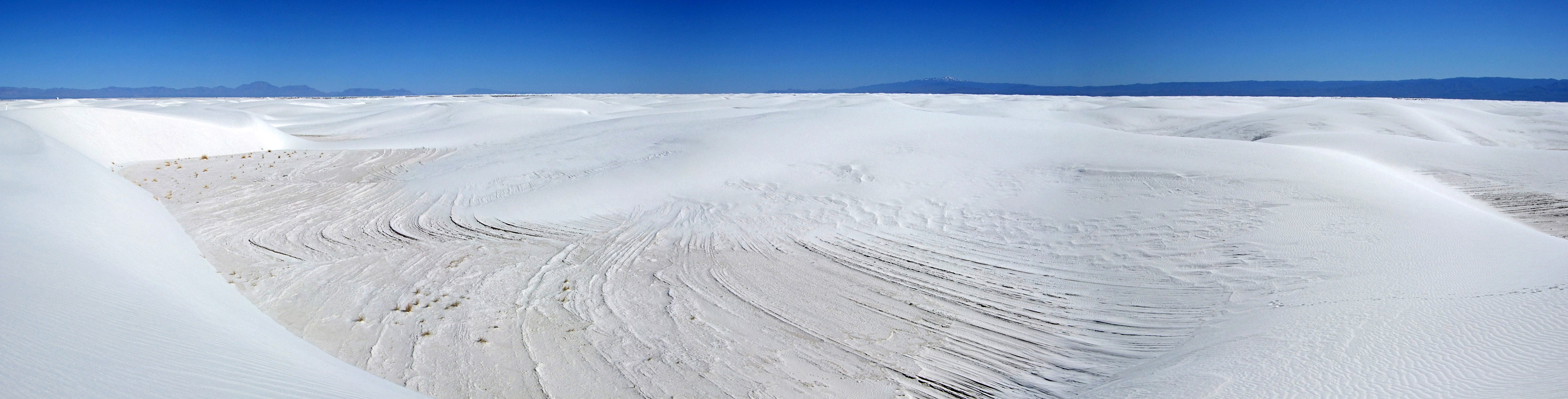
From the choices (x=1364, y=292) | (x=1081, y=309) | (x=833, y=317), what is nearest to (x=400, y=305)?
(x=833, y=317)

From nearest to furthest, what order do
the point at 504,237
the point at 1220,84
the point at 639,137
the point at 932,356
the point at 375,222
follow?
the point at 932,356 → the point at 504,237 → the point at 375,222 → the point at 639,137 → the point at 1220,84

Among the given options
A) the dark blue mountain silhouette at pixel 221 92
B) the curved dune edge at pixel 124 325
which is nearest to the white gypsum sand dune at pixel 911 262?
the curved dune edge at pixel 124 325

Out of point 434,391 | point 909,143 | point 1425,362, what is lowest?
point 434,391

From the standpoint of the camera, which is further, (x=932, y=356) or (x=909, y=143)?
(x=909, y=143)

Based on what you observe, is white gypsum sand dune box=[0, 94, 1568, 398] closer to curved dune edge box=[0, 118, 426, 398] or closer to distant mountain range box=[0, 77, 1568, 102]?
curved dune edge box=[0, 118, 426, 398]

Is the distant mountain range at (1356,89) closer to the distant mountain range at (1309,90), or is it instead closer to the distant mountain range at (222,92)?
the distant mountain range at (1309,90)

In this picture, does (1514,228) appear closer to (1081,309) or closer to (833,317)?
(1081,309)

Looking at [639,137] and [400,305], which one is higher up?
[639,137]
